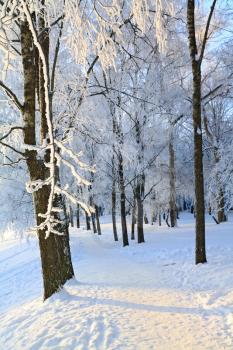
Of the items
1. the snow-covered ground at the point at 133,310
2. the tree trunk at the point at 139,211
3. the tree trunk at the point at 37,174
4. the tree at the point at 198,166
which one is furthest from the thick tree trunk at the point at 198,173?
the tree trunk at the point at 139,211

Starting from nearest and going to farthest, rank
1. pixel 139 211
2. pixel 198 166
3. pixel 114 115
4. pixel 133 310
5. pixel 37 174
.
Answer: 1. pixel 133 310
2. pixel 37 174
3. pixel 198 166
4. pixel 114 115
5. pixel 139 211

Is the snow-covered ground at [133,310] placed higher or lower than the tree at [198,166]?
lower

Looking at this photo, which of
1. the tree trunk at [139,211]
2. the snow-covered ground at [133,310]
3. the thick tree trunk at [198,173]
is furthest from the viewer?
the tree trunk at [139,211]

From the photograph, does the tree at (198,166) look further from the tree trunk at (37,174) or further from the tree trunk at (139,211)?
the tree trunk at (139,211)

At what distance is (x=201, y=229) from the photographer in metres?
9.48

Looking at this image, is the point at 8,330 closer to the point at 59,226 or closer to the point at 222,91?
the point at 59,226

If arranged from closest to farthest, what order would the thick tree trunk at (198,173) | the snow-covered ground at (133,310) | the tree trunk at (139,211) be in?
the snow-covered ground at (133,310) → the thick tree trunk at (198,173) → the tree trunk at (139,211)

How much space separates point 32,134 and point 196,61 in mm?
4818

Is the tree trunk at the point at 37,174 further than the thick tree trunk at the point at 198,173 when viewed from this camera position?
No

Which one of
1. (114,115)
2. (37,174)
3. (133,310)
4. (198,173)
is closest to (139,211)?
(114,115)

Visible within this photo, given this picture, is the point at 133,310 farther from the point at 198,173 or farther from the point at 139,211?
the point at 139,211

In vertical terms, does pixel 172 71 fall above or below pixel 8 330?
above

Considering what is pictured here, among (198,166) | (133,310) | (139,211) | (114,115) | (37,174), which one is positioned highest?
(114,115)

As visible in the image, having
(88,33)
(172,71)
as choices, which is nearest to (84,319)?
(88,33)
